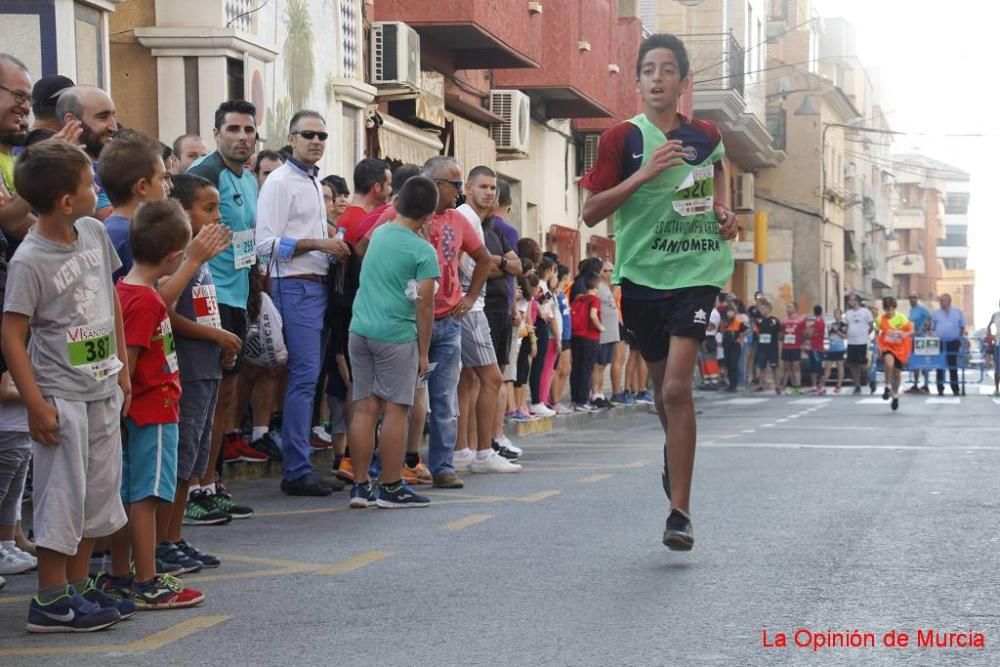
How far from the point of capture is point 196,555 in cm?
709

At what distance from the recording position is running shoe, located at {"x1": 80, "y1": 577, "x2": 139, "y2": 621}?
5.84 m

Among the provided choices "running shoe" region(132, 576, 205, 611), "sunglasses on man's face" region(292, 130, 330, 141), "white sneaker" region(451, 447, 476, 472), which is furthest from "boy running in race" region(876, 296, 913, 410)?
"running shoe" region(132, 576, 205, 611)

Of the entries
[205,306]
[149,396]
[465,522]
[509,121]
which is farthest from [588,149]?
[149,396]

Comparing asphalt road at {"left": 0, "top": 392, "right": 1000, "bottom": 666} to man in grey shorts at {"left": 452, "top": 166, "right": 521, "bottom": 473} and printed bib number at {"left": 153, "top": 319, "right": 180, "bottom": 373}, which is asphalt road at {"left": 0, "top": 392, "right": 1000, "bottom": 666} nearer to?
man in grey shorts at {"left": 452, "top": 166, "right": 521, "bottom": 473}

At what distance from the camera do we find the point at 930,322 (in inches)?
1336

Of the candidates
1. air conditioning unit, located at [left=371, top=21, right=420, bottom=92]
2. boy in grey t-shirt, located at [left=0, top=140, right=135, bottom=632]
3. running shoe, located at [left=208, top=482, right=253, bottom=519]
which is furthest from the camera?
air conditioning unit, located at [left=371, top=21, right=420, bottom=92]

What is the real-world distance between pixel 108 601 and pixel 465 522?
2936mm

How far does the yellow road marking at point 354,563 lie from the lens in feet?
22.7

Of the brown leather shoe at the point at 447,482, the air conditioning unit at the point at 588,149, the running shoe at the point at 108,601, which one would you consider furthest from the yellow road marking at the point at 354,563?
the air conditioning unit at the point at 588,149

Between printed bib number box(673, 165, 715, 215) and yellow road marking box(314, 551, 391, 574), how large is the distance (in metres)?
1.94

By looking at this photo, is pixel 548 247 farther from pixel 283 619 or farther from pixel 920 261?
pixel 920 261

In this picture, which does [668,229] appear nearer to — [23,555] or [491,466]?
[23,555]

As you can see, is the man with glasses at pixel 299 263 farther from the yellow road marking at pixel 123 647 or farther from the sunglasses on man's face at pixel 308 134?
the yellow road marking at pixel 123 647

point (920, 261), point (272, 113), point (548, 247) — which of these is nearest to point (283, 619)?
point (272, 113)
